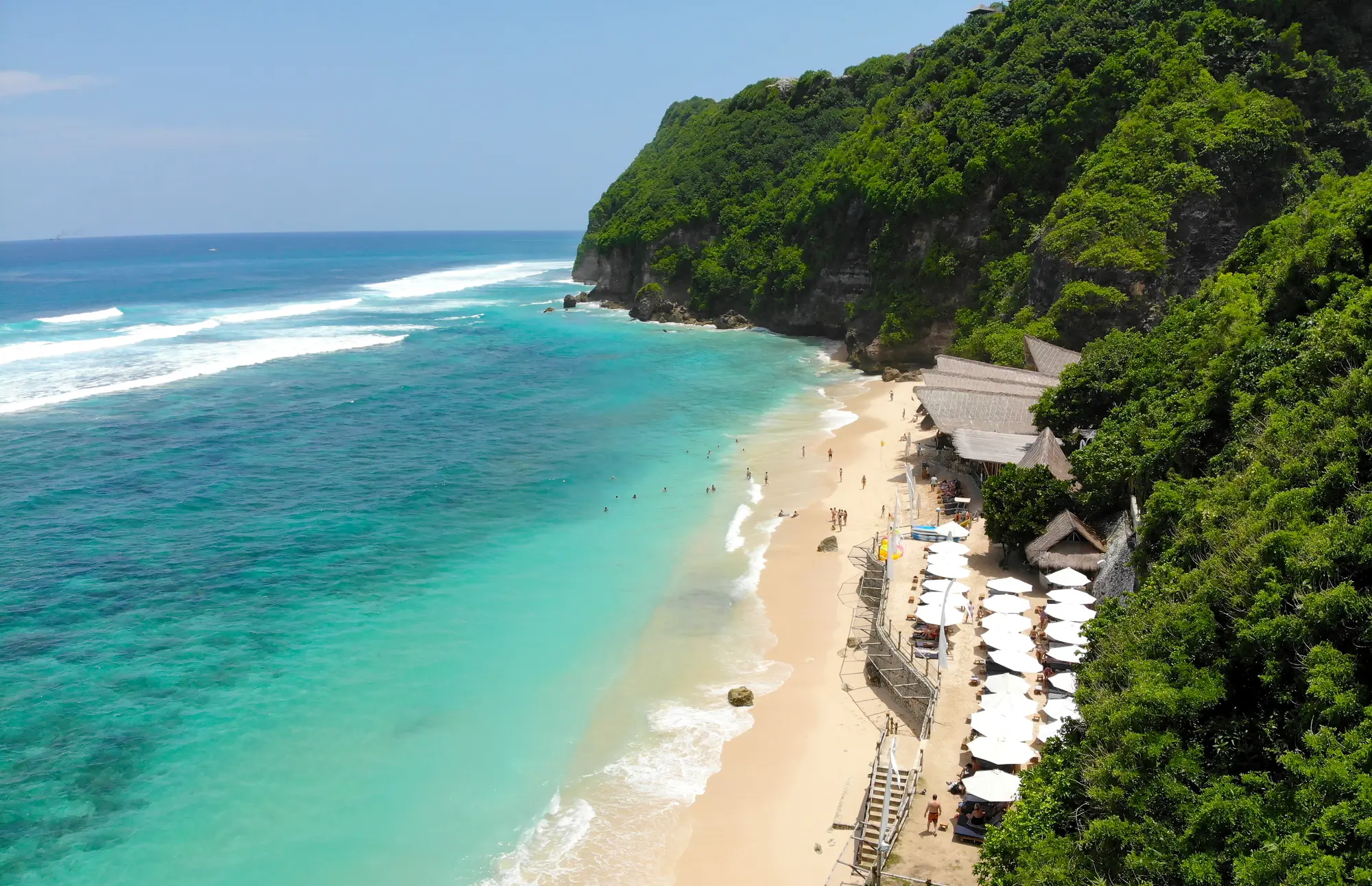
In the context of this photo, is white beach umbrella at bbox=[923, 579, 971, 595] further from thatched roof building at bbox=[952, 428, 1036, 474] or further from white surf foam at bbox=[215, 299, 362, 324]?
white surf foam at bbox=[215, 299, 362, 324]

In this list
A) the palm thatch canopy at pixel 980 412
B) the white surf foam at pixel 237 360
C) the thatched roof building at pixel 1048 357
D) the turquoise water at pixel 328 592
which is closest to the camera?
the turquoise water at pixel 328 592

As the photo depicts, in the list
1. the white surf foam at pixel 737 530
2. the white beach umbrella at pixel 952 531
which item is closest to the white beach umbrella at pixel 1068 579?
the white beach umbrella at pixel 952 531

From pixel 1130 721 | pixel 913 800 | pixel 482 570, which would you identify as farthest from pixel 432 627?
pixel 1130 721

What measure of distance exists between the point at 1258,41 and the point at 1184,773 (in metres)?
50.6

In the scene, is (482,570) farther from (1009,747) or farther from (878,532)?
(1009,747)

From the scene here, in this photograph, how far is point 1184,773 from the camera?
12.8m

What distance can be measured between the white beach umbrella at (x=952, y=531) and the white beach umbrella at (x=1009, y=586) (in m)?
4.57

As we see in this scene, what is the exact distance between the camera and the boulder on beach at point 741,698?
23.3 metres

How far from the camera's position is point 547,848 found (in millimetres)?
18750

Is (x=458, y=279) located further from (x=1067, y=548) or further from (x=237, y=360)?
(x=1067, y=548)

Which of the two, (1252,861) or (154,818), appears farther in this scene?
(154,818)

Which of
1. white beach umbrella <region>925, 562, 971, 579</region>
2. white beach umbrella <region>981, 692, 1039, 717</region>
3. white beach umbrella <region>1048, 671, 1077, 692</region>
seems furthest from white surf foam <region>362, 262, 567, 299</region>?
white beach umbrella <region>1048, 671, 1077, 692</region>

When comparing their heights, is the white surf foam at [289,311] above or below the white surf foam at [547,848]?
above

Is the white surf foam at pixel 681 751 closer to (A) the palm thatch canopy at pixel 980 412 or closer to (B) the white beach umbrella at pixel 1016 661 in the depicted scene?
(B) the white beach umbrella at pixel 1016 661
